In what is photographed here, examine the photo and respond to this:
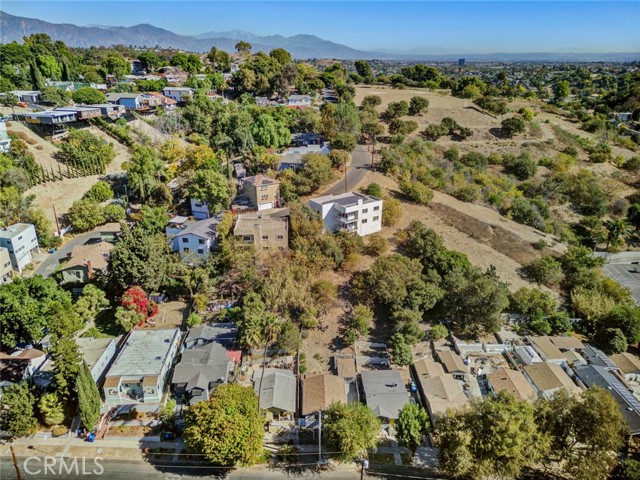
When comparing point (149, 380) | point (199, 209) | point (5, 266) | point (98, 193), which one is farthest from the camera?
point (98, 193)

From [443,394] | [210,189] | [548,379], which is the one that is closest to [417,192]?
[210,189]

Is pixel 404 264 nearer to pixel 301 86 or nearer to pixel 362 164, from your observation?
pixel 362 164

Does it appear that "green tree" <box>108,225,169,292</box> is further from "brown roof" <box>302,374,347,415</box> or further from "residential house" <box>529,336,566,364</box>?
"residential house" <box>529,336,566,364</box>

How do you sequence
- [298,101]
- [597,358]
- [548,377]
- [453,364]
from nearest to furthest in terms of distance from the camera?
1. [548,377]
2. [453,364]
3. [597,358]
4. [298,101]

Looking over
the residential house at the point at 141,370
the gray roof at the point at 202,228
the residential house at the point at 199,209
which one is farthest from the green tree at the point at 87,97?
the residential house at the point at 141,370

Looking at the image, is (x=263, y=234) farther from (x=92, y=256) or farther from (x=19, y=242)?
(x=19, y=242)

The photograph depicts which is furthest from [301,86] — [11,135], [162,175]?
[11,135]

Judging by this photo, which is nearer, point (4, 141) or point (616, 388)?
point (616, 388)
